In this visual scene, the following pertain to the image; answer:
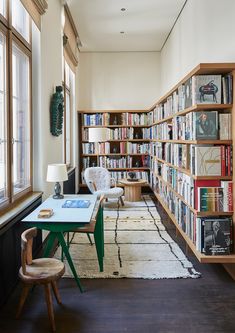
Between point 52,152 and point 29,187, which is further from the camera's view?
point 52,152

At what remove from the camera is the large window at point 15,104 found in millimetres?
2828

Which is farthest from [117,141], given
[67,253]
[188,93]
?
[67,253]

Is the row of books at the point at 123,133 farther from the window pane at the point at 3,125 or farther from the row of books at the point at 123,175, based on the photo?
the window pane at the point at 3,125

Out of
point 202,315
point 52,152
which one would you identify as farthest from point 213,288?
point 52,152

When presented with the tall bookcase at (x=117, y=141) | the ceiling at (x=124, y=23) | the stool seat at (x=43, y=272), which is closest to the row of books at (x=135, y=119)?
the tall bookcase at (x=117, y=141)

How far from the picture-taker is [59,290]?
2.74m

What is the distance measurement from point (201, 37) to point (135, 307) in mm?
3345

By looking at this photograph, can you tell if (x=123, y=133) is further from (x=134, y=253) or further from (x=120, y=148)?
(x=134, y=253)

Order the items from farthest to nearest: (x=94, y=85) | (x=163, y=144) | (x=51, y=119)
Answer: (x=94, y=85)
(x=163, y=144)
(x=51, y=119)

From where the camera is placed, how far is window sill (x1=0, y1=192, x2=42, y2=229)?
99.0 inches


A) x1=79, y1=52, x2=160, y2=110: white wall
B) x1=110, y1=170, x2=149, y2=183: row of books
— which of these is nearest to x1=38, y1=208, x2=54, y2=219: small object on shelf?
x1=110, y1=170, x2=149, y2=183: row of books

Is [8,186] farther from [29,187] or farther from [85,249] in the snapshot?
[85,249]

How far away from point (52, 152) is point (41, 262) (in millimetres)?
2037

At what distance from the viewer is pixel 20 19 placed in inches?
133
